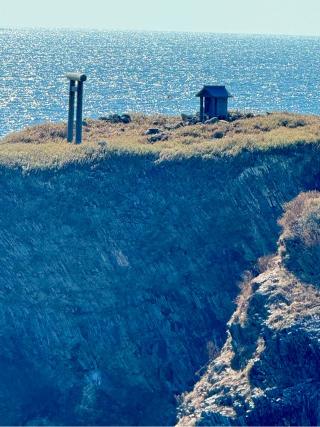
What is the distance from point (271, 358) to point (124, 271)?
10157 mm

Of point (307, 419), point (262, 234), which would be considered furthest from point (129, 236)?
point (307, 419)

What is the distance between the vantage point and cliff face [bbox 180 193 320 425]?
39.8m

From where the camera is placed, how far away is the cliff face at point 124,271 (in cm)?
4597

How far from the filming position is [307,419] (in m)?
39.7

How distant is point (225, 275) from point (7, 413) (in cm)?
1090

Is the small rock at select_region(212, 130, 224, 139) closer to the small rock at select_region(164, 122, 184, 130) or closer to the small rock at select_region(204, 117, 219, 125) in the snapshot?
the small rock at select_region(204, 117, 219, 125)

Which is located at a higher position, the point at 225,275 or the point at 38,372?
the point at 225,275

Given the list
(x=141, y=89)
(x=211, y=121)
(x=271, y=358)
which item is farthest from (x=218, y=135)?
(x=141, y=89)

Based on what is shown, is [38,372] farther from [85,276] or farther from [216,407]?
[216,407]

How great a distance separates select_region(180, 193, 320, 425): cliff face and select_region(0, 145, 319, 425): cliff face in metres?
1.15

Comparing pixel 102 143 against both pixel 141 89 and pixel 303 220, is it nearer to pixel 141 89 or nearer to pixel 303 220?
pixel 303 220

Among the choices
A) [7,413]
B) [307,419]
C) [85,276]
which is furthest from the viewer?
[85,276]

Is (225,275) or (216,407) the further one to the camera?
(225,275)

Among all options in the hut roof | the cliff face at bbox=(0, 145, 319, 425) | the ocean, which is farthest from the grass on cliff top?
the ocean
